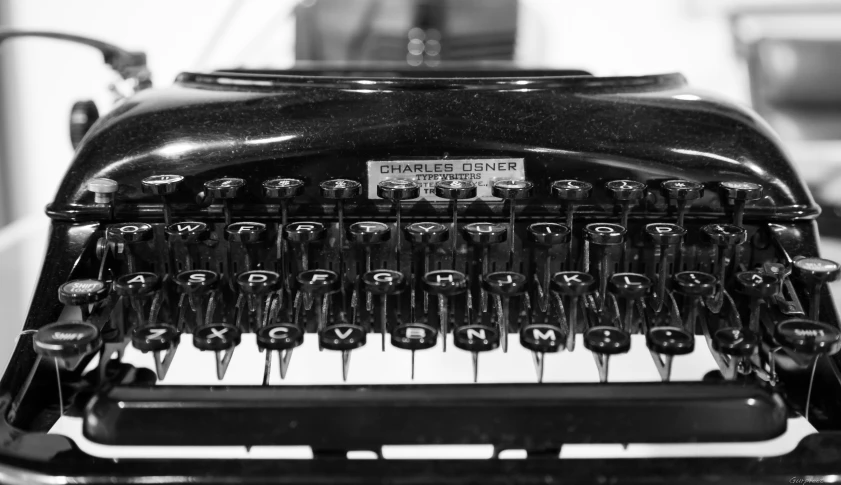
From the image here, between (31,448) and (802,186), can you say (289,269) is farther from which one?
(802,186)

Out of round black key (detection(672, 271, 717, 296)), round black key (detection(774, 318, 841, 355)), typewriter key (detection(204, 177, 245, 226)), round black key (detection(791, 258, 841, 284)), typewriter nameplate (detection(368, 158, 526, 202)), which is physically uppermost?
typewriter nameplate (detection(368, 158, 526, 202))

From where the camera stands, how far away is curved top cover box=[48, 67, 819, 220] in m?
0.92

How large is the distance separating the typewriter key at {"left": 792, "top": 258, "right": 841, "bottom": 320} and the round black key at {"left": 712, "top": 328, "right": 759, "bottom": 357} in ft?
0.30

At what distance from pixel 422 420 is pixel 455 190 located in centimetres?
26

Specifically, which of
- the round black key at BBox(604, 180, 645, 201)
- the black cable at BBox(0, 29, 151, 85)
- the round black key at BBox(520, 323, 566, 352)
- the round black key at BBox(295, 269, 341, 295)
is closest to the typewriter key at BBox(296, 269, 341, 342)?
the round black key at BBox(295, 269, 341, 295)

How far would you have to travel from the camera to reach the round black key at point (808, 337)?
73cm

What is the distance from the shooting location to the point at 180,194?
3.03ft

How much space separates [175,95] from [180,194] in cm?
16

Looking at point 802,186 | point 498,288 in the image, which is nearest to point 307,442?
point 498,288

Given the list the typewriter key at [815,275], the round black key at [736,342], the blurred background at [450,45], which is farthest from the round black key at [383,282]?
the blurred background at [450,45]

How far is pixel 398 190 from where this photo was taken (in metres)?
0.84

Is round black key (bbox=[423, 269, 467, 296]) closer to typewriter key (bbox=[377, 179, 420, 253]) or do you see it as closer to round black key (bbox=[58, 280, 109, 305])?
typewriter key (bbox=[377, 179, 420, 253])

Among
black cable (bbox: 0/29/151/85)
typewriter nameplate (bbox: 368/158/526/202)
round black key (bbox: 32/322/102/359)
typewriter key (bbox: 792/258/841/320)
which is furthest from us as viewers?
black cable (bbox: 0/29/151/85)

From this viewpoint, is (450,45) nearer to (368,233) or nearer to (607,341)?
(368,233)
